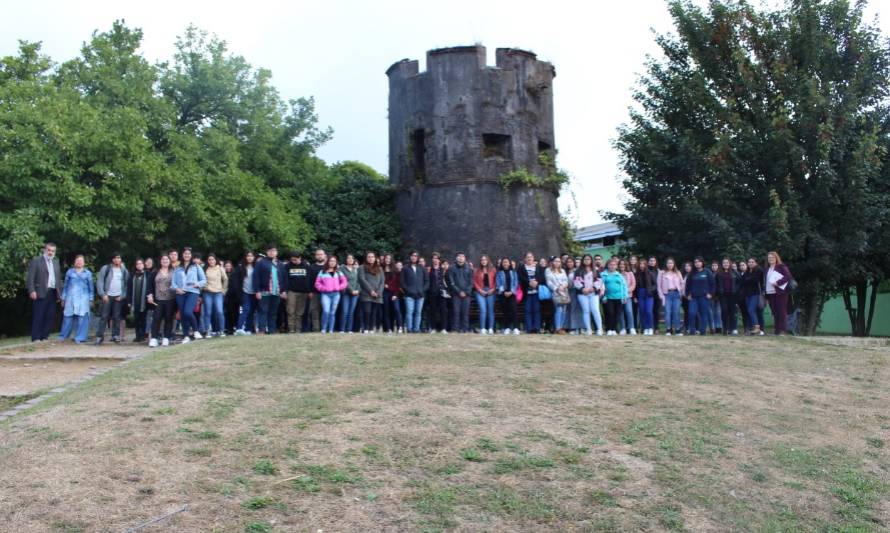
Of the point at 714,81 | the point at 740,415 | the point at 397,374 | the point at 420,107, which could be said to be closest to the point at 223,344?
the point at 397,374

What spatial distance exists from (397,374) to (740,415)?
371 cm

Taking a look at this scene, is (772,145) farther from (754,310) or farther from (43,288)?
(43,288)

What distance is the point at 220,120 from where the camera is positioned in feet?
84.8

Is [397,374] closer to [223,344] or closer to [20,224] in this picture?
[223,344]

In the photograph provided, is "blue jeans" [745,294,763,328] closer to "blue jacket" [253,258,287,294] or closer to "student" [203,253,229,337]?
"blue jacket" [253,258,287,294]

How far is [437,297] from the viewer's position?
15.8 metres

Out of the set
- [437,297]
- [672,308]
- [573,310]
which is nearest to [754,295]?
[672,308]

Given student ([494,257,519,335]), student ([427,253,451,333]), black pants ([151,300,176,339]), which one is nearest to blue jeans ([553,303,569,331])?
student ([494,257,519,335])

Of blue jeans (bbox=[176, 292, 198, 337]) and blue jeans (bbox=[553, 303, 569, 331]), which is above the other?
blue jeans (bbox=[176, 292, 198, 337])

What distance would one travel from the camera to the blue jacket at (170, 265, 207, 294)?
13453 mm

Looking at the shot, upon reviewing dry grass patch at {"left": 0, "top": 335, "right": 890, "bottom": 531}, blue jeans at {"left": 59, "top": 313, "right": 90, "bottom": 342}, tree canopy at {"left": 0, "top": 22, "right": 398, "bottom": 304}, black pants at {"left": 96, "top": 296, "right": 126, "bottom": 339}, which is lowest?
dry grass patch at {"left": 0, "top": 335, "right": 890, "bottom": 531}

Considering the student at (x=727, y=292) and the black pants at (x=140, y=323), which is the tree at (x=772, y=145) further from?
the black pants at (x=140, y=323)

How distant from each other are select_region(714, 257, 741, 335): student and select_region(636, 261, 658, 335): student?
4.13 ft

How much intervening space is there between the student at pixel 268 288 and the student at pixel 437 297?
9.49 ft
